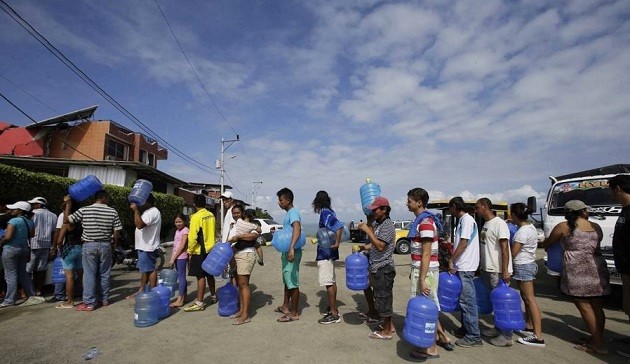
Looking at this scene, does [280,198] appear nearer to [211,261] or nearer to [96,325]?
[211,261]

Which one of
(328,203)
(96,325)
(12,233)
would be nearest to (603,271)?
(328,203)

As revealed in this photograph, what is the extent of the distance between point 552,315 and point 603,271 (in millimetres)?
2055

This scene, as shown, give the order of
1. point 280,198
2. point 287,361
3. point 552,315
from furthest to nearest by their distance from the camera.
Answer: point 552,315 < point 280,198 < point 287,361

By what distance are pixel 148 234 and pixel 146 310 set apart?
147 centimetres

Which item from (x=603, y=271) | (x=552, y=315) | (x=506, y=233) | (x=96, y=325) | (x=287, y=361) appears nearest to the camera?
(x=287, y=361)

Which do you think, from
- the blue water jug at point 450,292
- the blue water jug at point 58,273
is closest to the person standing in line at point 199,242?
the blue water jug at point 58,273

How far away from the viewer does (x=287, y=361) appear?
3.53 meters

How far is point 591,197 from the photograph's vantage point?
699 cm

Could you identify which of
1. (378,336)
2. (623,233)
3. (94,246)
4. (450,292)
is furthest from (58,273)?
(623,233)

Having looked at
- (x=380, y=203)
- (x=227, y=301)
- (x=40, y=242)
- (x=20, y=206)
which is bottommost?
(x=227, y=301)

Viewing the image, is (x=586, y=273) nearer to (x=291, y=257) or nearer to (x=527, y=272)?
(x=527, y=272)

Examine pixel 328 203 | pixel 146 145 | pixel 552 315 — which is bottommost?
pixel 552 315

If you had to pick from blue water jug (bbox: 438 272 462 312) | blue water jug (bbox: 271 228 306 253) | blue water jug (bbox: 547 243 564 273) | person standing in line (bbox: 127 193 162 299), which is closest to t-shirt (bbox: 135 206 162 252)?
person standing in line (bbox: 127 193 162 299)

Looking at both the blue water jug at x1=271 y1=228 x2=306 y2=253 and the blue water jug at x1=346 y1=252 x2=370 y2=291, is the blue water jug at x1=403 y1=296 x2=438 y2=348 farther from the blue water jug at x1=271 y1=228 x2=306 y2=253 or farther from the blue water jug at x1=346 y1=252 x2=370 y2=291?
the blue water jug at x1=271 y1=228 x2=306 y2=253
